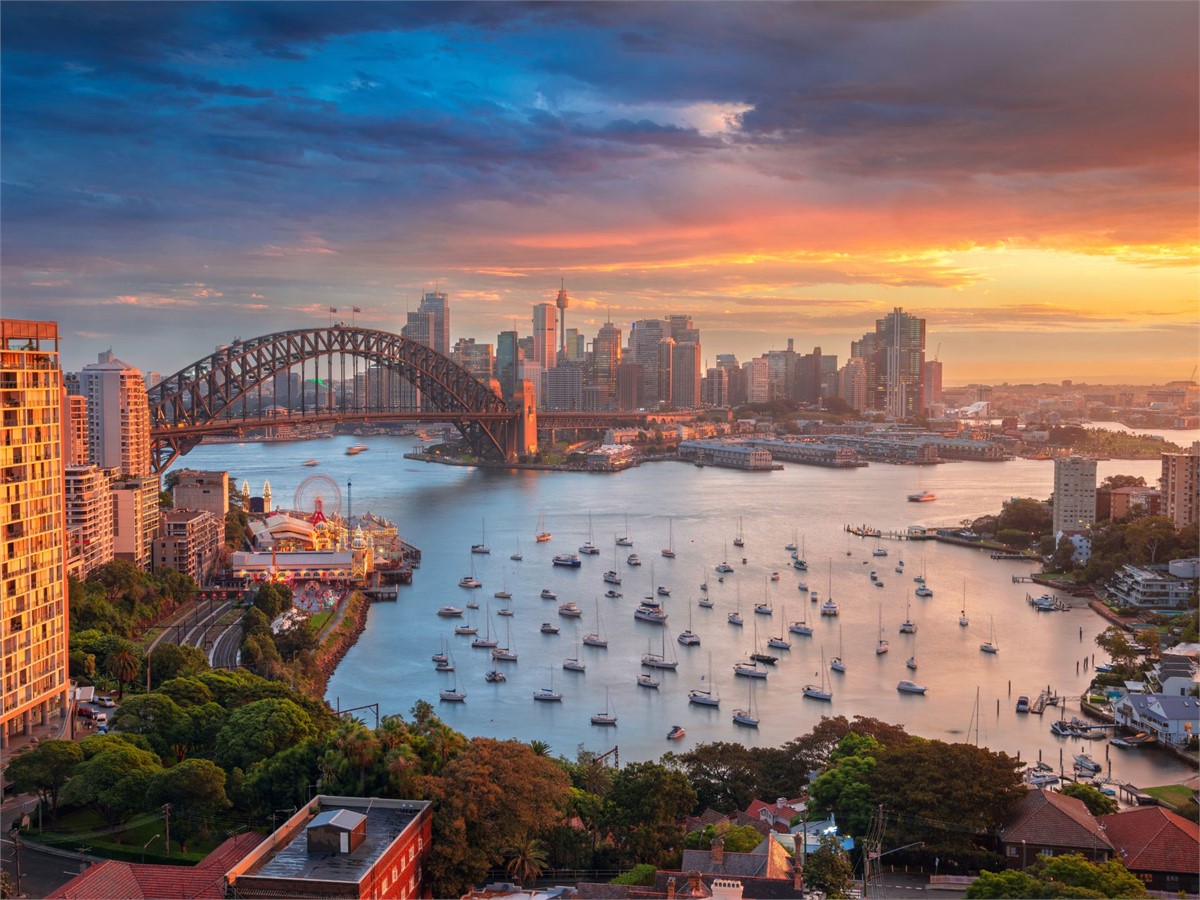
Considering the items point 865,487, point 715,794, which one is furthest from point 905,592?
point 865,487

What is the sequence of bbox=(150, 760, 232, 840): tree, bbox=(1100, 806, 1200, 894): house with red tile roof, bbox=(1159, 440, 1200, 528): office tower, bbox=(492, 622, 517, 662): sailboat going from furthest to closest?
1. bbox=(1159, 440, 1200, 528): office tower
2. bbox=(492, 622, 517, 662): sailboat
3. bbox=(150, 760, 232, 840): tree
4. bbox=(1100, 806, 1200, 894): house with red tile roof

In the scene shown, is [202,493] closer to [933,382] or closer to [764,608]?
[764,608]

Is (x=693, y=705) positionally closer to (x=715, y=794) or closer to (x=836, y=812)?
(x=715, y=794)

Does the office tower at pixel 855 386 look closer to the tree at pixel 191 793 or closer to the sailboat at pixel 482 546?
the sailboat at pixel 482 546

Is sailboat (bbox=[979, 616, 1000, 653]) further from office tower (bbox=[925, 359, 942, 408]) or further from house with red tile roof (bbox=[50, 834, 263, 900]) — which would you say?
office tower (bbox=[925, 359, 942, 408])

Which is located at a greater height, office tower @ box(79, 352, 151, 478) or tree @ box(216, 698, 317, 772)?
office tower @ box(79, 352, 151, 478)

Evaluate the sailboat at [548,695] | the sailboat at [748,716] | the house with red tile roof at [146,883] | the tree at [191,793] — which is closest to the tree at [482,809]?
the house with red tile roof at [146,883]

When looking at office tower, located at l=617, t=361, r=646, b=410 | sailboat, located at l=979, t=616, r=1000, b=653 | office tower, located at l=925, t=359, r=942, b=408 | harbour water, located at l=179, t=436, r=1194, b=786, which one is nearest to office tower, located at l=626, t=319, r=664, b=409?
office tower, located at l=617, t=361, r=646, b=410

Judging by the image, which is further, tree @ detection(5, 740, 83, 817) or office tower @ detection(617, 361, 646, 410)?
office tower @ detection(617, 361, 646, 410)
